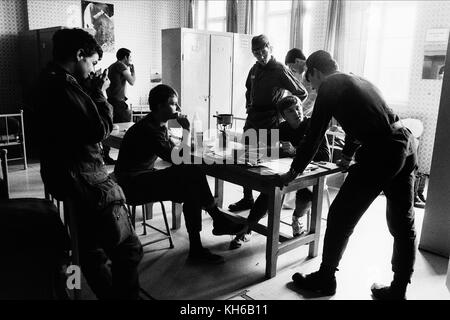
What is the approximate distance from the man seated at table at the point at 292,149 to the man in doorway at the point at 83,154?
1202 mm

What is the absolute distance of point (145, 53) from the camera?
7.75m

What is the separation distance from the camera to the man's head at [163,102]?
8.77 feet

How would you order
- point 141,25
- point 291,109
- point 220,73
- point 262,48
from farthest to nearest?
point 141,25 → point 220,73 → point 262,48 → point 291,109

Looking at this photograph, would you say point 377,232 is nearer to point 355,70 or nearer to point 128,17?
point 355,70

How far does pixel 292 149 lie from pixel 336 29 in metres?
3.32

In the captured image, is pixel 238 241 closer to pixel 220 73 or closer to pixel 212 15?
pixel 220 73

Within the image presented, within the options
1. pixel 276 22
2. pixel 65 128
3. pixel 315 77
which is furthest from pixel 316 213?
pixel 276 22

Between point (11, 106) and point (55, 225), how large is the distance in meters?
5.29

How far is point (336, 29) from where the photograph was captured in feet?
18.1

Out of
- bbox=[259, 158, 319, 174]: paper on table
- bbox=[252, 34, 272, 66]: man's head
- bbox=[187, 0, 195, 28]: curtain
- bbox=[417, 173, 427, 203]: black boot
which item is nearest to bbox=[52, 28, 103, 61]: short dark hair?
bbox=[259, 158, 319, 174]: paper on table

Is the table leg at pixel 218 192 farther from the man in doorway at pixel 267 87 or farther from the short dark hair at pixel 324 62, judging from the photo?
the short dark hair at pixel 324 62

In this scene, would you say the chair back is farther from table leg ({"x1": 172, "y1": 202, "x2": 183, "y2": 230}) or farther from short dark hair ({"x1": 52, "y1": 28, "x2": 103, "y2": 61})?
table leg ({"x1": 172, "y1": 202, "x2": 183, "y2": 230})

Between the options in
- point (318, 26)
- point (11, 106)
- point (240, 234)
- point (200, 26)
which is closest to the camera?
point (240, 234)

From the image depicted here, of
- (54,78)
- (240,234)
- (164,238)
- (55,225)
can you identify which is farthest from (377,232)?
(54,78)
